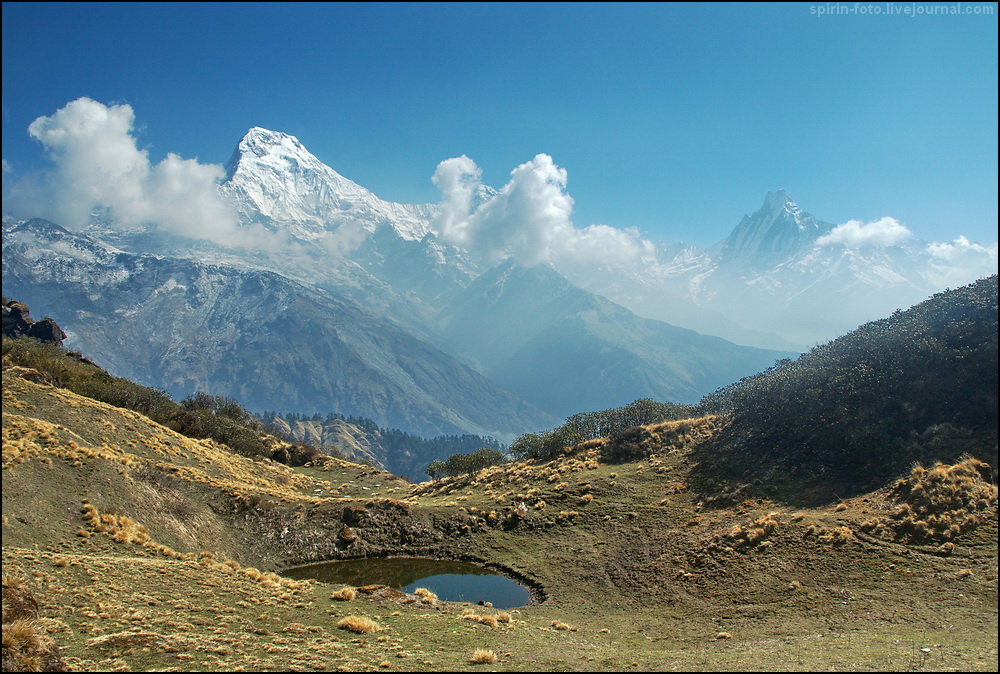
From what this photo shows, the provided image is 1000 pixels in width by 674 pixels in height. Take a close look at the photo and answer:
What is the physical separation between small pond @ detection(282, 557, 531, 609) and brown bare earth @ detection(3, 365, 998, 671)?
142cm

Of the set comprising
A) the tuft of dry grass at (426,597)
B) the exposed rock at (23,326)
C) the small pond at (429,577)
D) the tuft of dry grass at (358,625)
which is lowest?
the small pond at (429,577)

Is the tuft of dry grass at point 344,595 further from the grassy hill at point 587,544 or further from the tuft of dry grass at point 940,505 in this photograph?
the tuft of dry grass at point 940,505

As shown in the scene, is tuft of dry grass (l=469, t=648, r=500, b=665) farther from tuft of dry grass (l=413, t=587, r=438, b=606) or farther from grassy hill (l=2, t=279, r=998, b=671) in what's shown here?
tuft of dry grass (l=413, t=587, r=438, b=606)

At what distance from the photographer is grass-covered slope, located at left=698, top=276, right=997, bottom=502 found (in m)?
38.9

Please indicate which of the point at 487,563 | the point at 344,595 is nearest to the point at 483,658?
the point at 344,595

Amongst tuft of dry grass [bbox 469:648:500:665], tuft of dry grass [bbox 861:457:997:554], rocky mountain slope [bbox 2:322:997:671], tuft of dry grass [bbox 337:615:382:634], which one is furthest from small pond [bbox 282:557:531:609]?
tuft of dry grass [bbox 861:457:997:554]

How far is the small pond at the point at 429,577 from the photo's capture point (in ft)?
122

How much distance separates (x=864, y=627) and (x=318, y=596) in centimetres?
→ 2856

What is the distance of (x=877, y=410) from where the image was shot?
149 feet

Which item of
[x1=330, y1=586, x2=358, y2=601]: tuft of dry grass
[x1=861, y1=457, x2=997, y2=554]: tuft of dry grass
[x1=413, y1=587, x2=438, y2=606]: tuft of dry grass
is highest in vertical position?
[x1=861, y1=457, x2=997, y2=554]: tuft of dry grass

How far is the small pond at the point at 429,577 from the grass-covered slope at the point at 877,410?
24.6m

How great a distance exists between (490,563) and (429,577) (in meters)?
5.55

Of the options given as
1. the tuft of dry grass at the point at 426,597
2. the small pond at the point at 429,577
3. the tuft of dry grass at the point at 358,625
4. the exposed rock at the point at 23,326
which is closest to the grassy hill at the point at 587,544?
the tuft of dry grass at the point at 358,625

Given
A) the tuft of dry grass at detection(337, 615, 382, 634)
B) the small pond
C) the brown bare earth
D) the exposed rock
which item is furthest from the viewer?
the exposed rock
